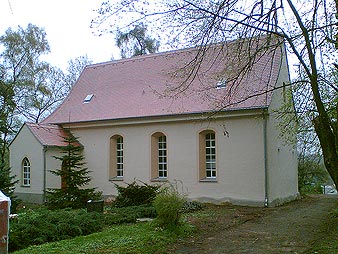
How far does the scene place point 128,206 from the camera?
56.1ft

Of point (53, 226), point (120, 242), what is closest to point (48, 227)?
point (53, 226)

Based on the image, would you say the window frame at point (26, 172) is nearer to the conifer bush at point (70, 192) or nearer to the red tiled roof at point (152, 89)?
the red tiled roof at point (152, 89)

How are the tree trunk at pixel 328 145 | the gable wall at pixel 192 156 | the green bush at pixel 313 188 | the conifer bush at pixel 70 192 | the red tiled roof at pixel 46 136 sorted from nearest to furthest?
1. the tree trunk at pixel 328 145
2. the conifer bush at pixel 70 192
3. the gable wall at pixel 192 156
4. the red tiled roof at pixel 46 136
5. the green bush at pixel 313 188

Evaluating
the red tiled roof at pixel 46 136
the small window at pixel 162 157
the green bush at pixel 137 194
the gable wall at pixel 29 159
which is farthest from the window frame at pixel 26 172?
the green bush at pixel 137 194

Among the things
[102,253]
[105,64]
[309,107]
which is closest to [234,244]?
[102,253]

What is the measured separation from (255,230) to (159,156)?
10245 mm

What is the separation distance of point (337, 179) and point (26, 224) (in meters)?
8.86

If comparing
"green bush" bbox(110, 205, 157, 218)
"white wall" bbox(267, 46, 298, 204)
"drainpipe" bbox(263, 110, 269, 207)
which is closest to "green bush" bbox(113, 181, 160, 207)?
"green bush" bbox(110, 205, 157, 218)

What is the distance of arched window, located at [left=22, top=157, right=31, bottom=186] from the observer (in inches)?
945

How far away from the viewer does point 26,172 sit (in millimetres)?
24312

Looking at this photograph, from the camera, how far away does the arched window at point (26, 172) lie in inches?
945

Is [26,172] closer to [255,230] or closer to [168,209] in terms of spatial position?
[168,209]

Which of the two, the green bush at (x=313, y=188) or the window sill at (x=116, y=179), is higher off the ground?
the window sill at (x=116, y=179)

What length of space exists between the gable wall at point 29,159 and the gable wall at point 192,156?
2798 mm
